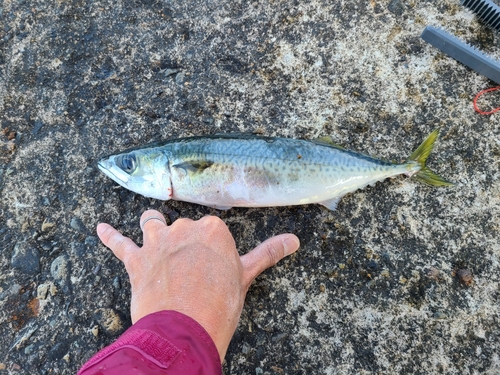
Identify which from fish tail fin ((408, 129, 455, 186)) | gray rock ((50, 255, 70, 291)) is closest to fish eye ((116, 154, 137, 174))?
gray rock ((50, 255, 70, 291))

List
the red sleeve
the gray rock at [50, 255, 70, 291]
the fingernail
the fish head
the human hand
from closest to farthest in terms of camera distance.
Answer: the red sleeve
the human hand
the fingernail
the fish head
the gray rock at [50, 255, 70, 291]

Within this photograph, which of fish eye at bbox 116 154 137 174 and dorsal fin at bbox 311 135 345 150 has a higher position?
dorsal fin at bbox 311 135 345 150

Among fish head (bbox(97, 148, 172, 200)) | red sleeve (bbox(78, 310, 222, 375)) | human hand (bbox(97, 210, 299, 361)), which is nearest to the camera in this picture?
red sleeve (bbox(78, 310, 222, 375))

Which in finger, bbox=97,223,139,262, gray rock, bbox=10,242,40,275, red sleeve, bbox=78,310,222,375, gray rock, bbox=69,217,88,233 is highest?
red sleeve, bbox=78,310,222,375

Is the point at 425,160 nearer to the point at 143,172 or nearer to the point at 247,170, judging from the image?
the point at 247,170

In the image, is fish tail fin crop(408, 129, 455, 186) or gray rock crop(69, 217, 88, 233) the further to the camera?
gray rock crop(69, 217, 88, 233)

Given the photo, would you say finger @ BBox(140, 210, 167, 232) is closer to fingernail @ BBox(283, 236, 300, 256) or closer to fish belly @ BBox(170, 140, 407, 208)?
fish belly @ BBox(170, 140, 407, 208)

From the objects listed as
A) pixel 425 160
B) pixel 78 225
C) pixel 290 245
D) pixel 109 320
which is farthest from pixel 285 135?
pixel 109 320
